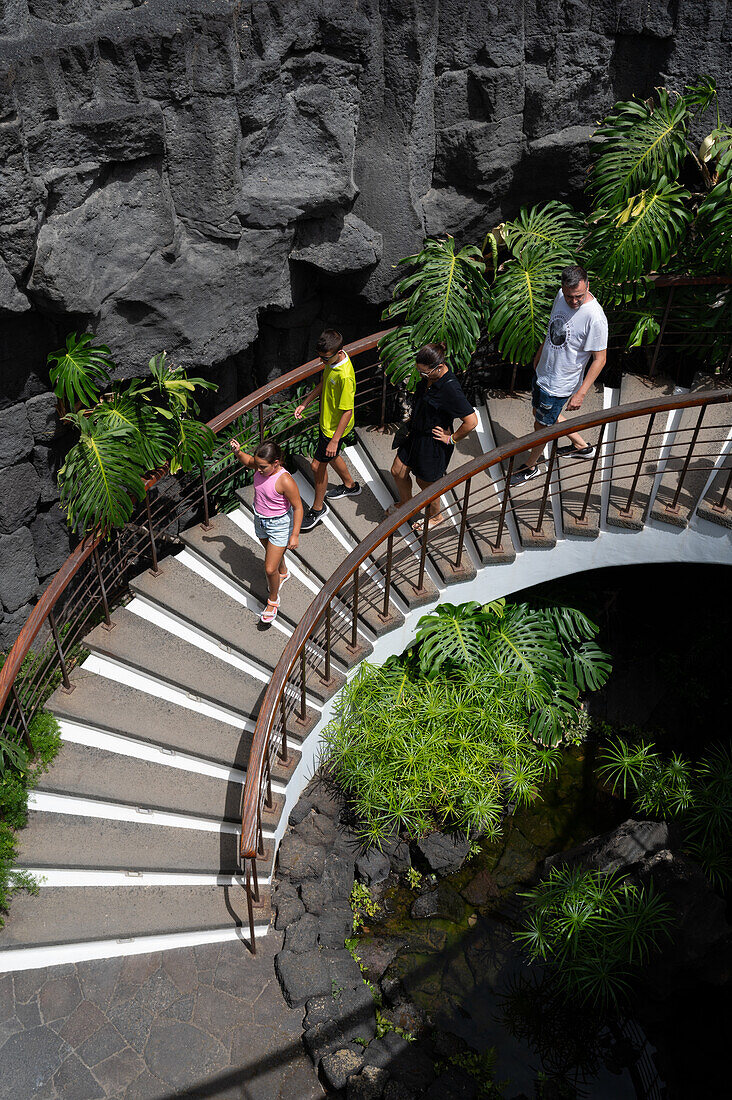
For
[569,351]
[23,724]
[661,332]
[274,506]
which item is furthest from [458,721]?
[661,332]

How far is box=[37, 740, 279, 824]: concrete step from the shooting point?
5.79 meters

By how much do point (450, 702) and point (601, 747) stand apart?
1600mm

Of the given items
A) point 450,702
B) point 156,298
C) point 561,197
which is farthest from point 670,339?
point 156,298

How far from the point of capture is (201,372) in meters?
7.55

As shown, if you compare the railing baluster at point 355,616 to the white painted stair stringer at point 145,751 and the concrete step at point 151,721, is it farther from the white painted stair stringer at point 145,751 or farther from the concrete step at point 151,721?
the white painted stair stringer at point 145,751

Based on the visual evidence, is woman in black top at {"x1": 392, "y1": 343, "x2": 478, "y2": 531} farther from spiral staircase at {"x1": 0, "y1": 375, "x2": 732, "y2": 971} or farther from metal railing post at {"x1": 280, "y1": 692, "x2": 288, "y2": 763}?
metal railing post at {"x1": 280, "y1": 692, "x2": 288, "y2": 763}

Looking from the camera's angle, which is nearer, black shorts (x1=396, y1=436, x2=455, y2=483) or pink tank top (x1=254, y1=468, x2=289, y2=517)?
pink tank top (x1=254, y1=468, x2=289, y2=517)

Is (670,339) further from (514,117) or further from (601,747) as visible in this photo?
(601,747)

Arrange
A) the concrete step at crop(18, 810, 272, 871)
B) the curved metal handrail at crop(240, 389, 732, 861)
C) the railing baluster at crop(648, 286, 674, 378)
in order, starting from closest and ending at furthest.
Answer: the curved metal handrail at crop(240, 389, 732, 861), the concrete step at crop(18, 810, 272, 871), the railing baluster at crop(648, 286, 674, 378)

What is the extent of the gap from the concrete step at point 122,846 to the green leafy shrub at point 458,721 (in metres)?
1.03

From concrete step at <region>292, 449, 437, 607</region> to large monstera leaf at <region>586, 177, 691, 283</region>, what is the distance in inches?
100

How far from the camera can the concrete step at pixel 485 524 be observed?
6.73 m

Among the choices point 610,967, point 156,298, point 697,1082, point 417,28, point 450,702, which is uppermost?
point 417,28

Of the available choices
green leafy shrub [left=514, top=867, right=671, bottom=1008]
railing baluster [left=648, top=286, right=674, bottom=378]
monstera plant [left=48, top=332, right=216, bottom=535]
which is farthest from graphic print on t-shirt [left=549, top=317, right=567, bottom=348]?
green leafy shrub [left=514, top=867, right=671, bottom=1008]
